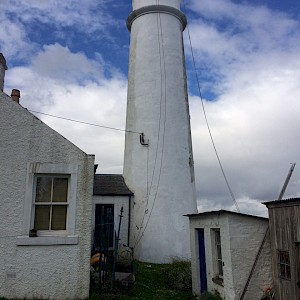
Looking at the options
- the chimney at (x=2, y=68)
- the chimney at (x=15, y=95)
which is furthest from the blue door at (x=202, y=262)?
the chimney at (x=2, y=68)

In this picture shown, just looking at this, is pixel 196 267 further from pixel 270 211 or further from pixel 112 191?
pixel 112 191

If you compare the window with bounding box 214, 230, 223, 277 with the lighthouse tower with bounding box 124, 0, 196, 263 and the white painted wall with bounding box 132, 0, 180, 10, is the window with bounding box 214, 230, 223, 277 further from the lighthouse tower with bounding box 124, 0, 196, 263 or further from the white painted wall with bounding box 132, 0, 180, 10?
the white painted wall with bounding box 132, 0, 180, 10

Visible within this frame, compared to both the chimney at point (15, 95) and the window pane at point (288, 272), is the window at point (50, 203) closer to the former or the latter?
the chimney at point (15, 95)

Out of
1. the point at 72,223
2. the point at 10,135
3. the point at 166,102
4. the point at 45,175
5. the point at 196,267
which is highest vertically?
the point at 166,102

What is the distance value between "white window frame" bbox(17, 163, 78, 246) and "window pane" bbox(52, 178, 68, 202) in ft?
0.55

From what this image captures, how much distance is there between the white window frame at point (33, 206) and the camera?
9008 millimetres

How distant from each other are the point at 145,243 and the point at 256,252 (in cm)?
842

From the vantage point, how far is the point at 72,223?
30.4 feet

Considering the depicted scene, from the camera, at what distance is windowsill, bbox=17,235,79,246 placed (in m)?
8.94

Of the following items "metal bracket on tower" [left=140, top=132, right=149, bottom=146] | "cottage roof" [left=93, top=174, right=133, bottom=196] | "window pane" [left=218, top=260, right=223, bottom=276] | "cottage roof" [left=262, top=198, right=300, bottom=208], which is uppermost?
"metal bracket on tower" [left=140, top=132, right=149, bottom=146]

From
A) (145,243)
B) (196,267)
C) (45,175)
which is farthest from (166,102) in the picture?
(45,175)

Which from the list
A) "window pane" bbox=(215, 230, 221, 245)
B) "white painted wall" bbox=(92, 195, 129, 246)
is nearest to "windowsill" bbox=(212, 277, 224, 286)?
"window pane" bbox=(215, 230, 221, 245)

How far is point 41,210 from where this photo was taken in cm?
939

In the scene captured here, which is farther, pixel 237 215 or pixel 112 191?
pixel 112 191
